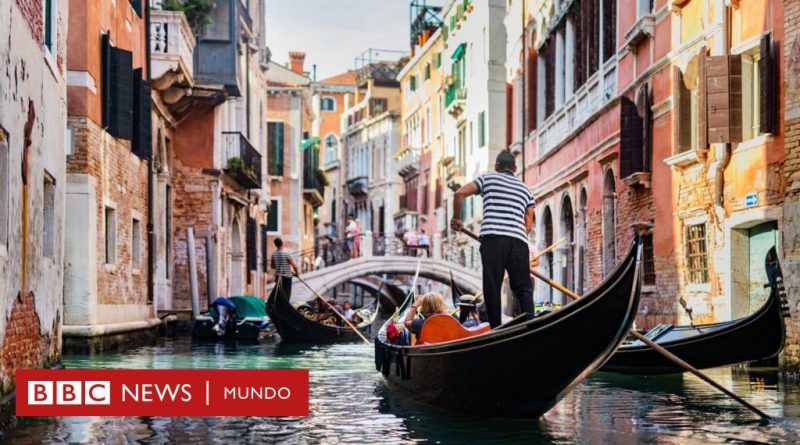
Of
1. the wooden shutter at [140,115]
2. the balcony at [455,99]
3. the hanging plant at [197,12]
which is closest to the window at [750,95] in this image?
the wooden shutter at [140,115]

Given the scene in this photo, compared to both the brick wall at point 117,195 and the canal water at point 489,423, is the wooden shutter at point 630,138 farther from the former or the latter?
the brick wall at point 117,195

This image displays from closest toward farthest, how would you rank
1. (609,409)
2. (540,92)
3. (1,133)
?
(1,133), (609,409), (540,92)

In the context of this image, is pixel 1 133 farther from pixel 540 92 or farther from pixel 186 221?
pixel 540 92

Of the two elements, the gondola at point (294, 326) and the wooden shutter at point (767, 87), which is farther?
the gondola at point (294, 326)

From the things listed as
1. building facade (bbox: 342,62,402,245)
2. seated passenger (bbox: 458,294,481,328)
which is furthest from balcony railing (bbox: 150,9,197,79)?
building facade (bbox: 342,62,402,245)

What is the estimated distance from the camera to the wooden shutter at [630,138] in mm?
13289

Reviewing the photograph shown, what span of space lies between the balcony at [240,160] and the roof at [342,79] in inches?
1273

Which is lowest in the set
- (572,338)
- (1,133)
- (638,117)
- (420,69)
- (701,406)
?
(701,406)

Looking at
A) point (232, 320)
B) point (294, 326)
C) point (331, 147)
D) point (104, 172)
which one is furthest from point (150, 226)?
point (331, 147)

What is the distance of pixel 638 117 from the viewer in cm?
1328

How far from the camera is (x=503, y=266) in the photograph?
267 inches

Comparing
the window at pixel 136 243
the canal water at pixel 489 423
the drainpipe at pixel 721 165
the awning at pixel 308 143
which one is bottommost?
the canal water at pixel 489 423

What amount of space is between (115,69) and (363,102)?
112ft

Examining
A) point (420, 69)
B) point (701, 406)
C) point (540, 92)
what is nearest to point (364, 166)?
point (420, 69)
